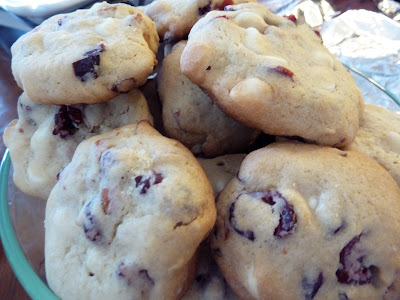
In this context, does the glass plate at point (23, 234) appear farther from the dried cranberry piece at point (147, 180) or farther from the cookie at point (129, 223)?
the dried cranberry piece at point (147, 180)

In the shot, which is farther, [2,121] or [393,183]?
[2,121]

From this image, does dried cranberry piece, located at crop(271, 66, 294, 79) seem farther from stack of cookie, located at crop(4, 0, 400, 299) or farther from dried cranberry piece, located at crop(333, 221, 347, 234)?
dried cranberry piece, located at crop(333, 221, 347, 234)

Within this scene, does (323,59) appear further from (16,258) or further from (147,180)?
(16,258)

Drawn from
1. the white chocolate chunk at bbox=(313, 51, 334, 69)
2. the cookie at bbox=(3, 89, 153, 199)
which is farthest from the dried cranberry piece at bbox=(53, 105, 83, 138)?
the white chocolate chunk at bbox=(313, 51, 334, 69)

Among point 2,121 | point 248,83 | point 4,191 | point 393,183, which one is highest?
point 248,83

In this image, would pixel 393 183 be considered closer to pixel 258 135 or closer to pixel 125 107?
pixel 258 135

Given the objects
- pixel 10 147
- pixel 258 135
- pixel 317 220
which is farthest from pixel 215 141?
pixel 10 147
